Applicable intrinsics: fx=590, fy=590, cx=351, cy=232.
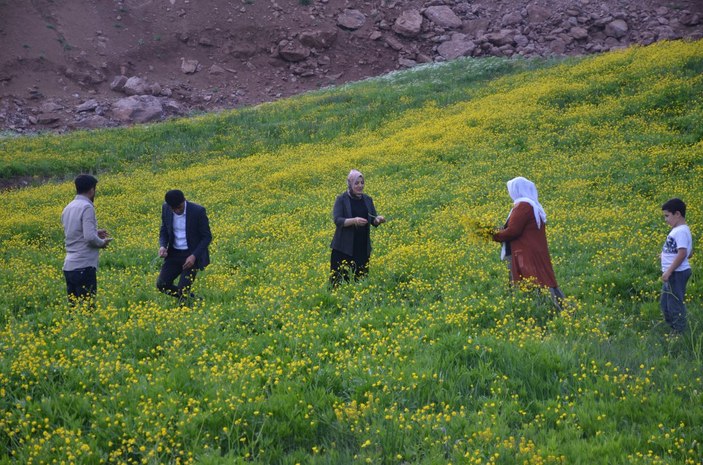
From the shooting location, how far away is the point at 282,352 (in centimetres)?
621

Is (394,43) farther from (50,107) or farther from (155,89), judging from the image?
(50,107)

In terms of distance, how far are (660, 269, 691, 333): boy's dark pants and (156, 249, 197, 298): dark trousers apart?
18.8 feet

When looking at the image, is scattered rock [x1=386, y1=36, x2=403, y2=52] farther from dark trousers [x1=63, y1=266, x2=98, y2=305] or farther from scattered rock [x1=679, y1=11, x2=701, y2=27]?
dark trousers [x1=63, y1=266, x2=98, y2=305]

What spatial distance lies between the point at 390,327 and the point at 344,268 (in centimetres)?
161

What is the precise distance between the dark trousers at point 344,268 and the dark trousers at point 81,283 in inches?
123

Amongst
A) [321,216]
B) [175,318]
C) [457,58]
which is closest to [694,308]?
[175,318]

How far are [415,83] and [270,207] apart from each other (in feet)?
54.7

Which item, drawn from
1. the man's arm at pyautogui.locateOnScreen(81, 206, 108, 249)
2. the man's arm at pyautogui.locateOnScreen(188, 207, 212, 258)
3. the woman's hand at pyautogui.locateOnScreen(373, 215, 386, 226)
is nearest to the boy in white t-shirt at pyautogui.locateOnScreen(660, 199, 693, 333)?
the woman's hand at pyautogui.locateOnScreen(373, 215, 386, 226)

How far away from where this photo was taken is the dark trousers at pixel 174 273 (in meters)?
7.78

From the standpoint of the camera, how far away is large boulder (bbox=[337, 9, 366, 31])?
43281 mm

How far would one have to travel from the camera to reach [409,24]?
41.6 metres

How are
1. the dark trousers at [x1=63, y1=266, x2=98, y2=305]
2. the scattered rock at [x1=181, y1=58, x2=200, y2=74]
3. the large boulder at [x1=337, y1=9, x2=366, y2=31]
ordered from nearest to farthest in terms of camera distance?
the dark trousers at [x1=63, y1=266, x2=98, y2=305] < the scattered rock at [x1=181, y1=58, x2=200, y2=74] < the large boulder at [x1=337, y1=9, x2=366, y2=31]

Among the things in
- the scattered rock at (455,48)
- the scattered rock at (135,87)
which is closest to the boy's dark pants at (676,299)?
the scattered rock at (455,48)

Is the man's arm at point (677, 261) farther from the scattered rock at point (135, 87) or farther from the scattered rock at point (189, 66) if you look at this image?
the scattered rock at point (189, 66)
